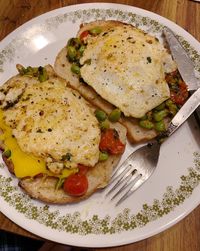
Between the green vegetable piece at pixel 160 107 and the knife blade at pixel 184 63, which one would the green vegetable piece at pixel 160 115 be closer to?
the green vegetable piece at pixel 160 107

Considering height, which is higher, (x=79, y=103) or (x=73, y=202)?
(x=79, y=103)

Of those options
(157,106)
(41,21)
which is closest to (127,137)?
(157,106)

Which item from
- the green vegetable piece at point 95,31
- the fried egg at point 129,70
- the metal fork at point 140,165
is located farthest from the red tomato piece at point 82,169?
the green vegetable piece at point 95,31

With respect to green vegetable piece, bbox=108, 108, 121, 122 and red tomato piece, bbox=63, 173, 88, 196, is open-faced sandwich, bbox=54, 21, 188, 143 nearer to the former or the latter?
green vegetable piece, bbox=108, 108, 121, 122

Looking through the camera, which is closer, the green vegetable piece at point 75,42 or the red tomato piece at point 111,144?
the red tomato piece at point 111,144

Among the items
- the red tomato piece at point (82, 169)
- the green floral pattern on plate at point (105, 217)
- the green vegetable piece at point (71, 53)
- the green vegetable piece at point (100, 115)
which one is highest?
the green vegetable piece at point (71, 53)

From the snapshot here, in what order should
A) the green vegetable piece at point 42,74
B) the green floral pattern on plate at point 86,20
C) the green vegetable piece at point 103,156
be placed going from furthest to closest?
the green floral pattern on plate at point 86,20
the green vegetable piece at point 42,74
the green vegetable piece at point 103,156

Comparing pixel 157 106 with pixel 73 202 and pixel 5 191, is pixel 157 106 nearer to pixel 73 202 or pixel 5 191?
pixel 73 202
